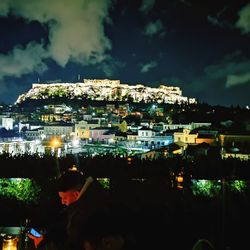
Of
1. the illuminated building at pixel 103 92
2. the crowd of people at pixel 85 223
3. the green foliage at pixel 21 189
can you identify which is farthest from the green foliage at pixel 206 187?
the illuminated building at pixel 103 92

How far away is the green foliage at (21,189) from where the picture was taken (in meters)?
11.1

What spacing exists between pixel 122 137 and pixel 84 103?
45.2 m

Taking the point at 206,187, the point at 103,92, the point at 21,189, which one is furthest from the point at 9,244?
the point at 103,92

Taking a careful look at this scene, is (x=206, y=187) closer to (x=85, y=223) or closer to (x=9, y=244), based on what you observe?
(x=9, y=244)

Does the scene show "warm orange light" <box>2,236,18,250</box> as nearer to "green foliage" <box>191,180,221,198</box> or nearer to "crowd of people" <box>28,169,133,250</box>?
"crowd of people" <box>28,169,133,250</box>

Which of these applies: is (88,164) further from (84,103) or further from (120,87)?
(120,87)

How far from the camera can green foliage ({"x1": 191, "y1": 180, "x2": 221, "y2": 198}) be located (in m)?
11.5

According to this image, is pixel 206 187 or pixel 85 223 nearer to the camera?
pixel 85 223

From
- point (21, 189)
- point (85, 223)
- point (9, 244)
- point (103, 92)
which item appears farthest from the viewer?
point (103, 92)

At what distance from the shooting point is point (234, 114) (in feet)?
209

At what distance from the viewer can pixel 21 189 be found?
11344mm

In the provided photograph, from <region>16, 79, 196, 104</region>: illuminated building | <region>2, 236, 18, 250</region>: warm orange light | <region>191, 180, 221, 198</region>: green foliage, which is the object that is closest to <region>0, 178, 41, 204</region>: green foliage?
<region>191, 180, 221, 198</region>: green foliage

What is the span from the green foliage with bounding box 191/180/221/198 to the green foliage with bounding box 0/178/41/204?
485 centimetres

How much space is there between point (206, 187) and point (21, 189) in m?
5.70
